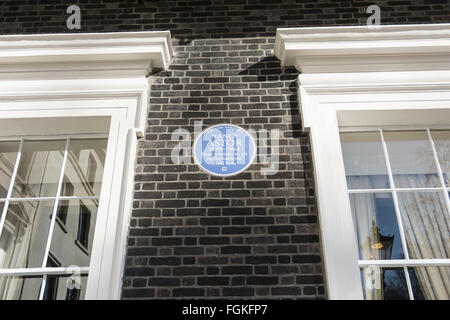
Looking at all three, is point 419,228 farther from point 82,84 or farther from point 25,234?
point 25,234

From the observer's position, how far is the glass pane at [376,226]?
11.9ft

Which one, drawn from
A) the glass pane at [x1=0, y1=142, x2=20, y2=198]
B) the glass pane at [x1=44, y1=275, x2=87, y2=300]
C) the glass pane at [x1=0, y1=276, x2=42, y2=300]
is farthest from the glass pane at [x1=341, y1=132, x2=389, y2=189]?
the glass pane at [x1=0, y1=142, x2=20, y2=198]

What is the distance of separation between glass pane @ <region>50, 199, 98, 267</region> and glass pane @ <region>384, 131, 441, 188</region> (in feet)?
10.1

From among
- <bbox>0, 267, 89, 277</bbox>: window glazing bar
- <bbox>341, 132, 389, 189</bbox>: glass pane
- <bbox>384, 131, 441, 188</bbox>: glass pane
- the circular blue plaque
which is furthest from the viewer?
<bbox>384, 131, 441, 188</bbox>: glass pane

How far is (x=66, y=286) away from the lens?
3766mm

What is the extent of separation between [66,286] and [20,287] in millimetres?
460

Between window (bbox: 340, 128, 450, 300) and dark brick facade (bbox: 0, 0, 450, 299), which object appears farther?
window (bbox: 340, 128, 450, 300)

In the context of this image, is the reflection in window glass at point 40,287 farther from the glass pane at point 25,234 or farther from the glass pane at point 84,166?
the glass pane at point 84,166

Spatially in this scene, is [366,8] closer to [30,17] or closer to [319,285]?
[319,285]

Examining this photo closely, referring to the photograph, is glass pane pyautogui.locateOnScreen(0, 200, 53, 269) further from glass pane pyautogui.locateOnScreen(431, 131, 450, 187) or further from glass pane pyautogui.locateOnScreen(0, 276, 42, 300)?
glass pane pyautogui.locateOnScreen(431, 131, 450, 187)

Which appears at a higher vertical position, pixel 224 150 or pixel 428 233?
pixel 224 150

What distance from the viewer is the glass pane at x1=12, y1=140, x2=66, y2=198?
4.34 metres

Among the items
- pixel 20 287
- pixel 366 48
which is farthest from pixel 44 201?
pixel 366 48

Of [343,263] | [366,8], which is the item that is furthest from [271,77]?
[343,263]
